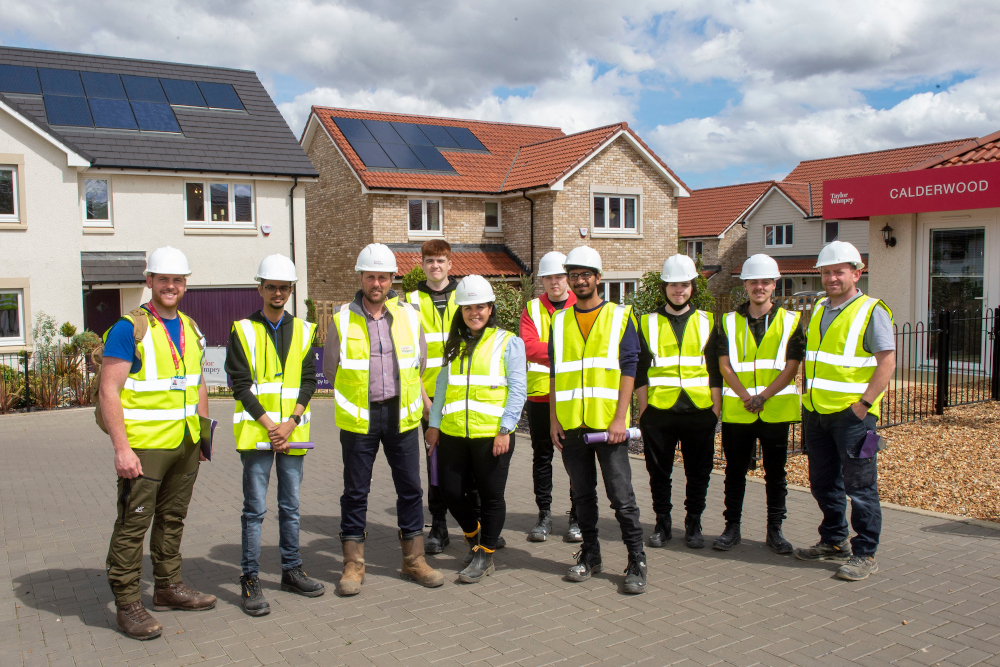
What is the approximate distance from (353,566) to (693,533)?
250 cm

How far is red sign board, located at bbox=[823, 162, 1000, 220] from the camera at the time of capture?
12.9 meters

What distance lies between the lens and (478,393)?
5.18 metres

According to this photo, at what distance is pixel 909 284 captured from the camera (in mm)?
14477

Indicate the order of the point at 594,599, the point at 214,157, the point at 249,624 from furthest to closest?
the point at 214,157 → the point at 594,599 → the point at 249,624

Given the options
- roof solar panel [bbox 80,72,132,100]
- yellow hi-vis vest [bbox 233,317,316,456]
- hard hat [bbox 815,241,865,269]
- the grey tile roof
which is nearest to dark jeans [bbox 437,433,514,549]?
yellow hi-vis vest [bbox 233,317,316,456]

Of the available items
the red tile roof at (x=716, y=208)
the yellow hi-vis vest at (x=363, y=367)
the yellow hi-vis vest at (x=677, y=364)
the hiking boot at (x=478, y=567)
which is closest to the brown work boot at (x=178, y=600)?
the yellow hi-vis vest at (x=363, y=367)

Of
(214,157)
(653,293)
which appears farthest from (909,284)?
(214,157)

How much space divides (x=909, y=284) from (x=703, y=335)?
10.7 meters

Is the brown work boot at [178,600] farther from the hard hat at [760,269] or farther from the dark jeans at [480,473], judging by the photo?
the hard hat at [760,269]

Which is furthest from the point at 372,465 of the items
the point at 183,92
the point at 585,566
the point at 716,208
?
the point at 716,208

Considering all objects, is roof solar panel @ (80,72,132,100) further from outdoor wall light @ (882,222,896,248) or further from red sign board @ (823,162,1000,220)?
outdoor wall light @ (882,222,896,248)

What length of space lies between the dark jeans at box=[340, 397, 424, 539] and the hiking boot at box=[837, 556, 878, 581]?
2.76m

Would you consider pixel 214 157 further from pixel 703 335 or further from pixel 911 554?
pixel 911 554

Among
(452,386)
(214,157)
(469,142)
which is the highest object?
(469,142)
